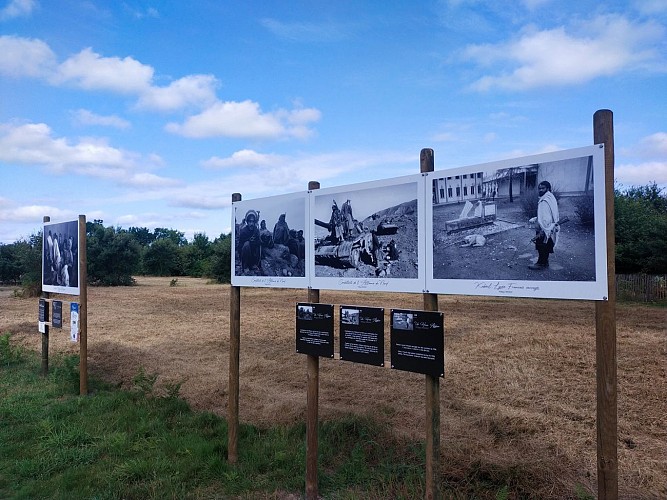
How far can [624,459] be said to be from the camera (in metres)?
5.09

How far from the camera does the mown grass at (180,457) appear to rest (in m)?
4.43

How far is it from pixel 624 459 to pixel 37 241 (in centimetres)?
3577

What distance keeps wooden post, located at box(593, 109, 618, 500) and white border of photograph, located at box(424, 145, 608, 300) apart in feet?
0.12

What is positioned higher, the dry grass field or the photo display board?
the photo display board

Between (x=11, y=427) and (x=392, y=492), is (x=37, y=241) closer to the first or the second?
(x=11, y=427)

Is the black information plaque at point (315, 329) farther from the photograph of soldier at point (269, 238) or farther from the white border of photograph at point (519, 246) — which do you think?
the white border of photograph at point (519, 246)

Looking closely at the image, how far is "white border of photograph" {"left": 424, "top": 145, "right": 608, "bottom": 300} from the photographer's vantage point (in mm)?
2945

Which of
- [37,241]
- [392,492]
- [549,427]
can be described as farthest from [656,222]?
[37,241]

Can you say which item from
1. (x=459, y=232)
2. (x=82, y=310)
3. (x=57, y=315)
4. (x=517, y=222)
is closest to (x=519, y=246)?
(x=517, y=222)

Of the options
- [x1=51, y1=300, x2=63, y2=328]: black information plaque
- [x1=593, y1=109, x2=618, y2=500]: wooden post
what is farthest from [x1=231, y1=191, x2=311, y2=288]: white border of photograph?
[x1=51, y1=300, x2=63, y2=328]: black information plaque

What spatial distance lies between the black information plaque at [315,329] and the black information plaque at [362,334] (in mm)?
196

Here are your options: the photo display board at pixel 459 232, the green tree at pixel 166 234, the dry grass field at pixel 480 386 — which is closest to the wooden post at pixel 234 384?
the photo display board at pixel 459 232

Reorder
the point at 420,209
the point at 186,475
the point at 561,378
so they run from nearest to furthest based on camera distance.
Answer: the point at 420,209 < the point at 186,475 < the point at 561,378

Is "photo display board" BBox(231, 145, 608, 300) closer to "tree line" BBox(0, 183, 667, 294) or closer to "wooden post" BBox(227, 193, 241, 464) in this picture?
"wooden post" BBox(227, 193, 241, 464)
